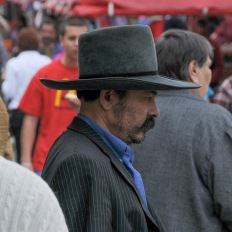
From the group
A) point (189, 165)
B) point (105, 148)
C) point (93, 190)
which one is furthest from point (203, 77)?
point (93, 190)

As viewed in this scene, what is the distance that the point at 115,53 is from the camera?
3.42m

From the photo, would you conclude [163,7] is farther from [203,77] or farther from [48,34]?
[48,34]

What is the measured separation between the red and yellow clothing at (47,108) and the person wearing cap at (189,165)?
234 cm

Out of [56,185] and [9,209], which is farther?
[56,185]

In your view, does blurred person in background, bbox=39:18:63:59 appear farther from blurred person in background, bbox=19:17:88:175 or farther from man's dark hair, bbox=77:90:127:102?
man's dark hair, bbox=77:90:127:102

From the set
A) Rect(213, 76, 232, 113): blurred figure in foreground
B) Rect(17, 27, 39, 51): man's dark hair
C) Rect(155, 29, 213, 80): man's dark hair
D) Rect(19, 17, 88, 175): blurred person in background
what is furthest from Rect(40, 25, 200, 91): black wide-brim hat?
Rect(17, 27, 39, 51): man's dark hair

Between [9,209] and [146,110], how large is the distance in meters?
1.39

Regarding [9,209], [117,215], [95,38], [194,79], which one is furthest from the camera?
[194,79]

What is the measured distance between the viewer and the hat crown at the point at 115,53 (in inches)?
135

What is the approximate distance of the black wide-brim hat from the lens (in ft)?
11.0

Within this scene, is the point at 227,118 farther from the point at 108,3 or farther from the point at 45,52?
the point at 45,52

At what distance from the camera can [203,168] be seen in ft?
13.4

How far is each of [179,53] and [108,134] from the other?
1.14 meters

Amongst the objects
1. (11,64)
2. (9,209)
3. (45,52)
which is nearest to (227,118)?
(9,209)
